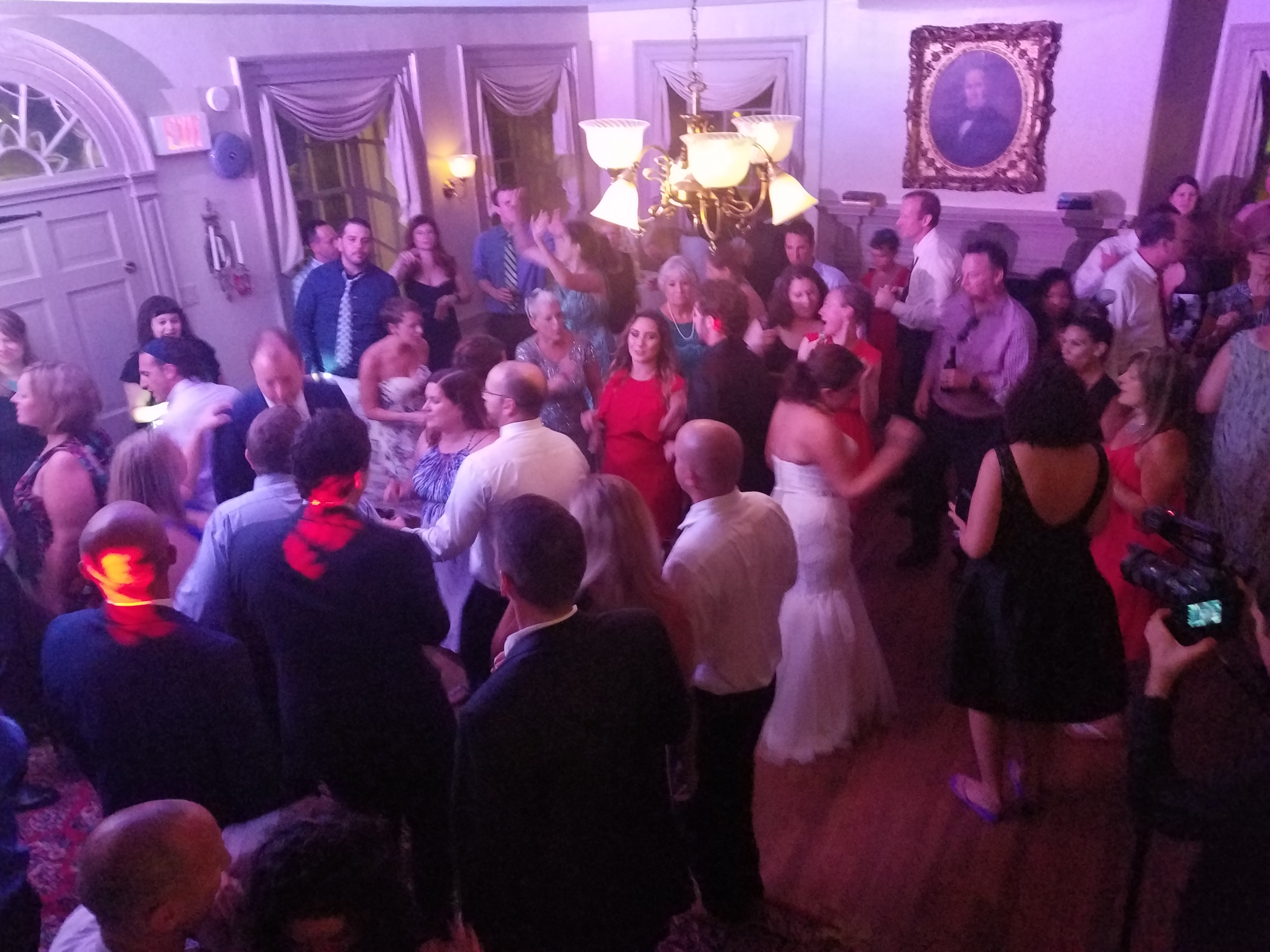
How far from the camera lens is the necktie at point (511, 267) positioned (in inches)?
225

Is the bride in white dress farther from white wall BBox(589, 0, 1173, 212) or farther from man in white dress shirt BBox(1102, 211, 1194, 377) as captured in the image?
white wall BBox(589, 0, 1173, 212)

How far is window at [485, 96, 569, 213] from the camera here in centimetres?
762

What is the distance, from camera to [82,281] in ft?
15.6

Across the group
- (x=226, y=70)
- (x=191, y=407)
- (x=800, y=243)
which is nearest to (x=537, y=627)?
(x=191, y=407)

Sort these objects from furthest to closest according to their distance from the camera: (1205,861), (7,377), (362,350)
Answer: (362,350), (7,377), (1205,861)

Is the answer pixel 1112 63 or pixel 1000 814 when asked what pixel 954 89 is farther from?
pixel 1000 814

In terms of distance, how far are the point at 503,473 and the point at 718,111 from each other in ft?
19.5

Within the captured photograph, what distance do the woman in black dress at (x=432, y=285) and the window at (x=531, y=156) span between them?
2.53 m

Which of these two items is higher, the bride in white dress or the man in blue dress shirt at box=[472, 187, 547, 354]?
the man in blue dress shirt at box=[472, 187, 547, 354]

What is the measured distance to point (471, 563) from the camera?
2.67 m

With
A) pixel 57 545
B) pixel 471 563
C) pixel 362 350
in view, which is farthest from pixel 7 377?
pixel 471 563

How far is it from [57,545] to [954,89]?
6.06 metres

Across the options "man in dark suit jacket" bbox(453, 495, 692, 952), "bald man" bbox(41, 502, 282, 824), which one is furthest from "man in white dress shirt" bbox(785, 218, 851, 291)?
"bald man" bbox(41, 502, 282, 824)

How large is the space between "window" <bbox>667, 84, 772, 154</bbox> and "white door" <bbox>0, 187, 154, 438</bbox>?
4.17 m
